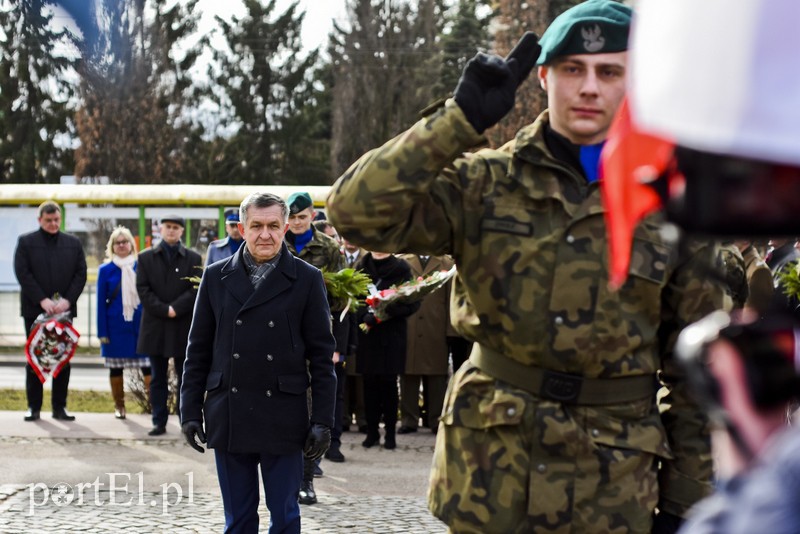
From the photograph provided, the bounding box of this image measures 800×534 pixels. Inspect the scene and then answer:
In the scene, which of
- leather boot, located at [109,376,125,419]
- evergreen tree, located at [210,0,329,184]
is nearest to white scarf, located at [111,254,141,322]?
leather boot, located at [109,376,125,419]

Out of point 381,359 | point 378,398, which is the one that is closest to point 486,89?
point 381,359

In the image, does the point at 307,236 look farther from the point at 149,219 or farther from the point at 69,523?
the point at 149,219

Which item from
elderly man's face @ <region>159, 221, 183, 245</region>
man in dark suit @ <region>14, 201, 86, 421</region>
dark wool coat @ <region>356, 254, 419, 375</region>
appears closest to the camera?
dark wool coat @ <region>356, 254, 419, 375</region>

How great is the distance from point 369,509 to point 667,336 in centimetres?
486

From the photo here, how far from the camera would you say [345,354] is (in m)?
9.31

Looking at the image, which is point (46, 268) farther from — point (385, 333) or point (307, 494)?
point (307, 494)

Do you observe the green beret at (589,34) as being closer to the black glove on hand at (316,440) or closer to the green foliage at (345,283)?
the black glove on hand at (316,440)

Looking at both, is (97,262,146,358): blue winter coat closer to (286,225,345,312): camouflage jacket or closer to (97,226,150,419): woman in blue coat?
(97,226,150,419): woman in blue coat

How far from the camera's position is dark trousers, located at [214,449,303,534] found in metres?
5.48

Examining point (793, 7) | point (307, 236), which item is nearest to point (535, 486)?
point (793, 7)

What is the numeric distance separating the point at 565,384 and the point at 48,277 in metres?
9.31

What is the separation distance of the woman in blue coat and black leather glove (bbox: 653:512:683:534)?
9.03m

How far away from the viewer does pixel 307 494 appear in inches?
309

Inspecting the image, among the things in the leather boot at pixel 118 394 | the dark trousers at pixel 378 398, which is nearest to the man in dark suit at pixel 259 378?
the dark trousers at pixel 378 398
